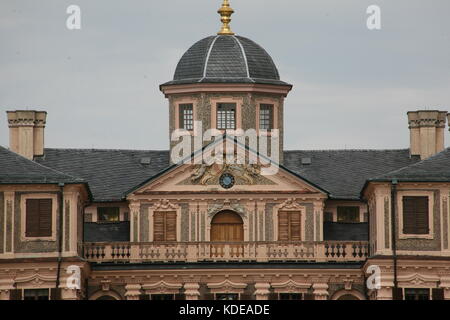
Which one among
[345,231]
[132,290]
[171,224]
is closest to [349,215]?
[345,231]

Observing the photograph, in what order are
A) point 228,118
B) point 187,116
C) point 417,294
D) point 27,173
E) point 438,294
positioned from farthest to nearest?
point 187,116
point 228,118
point 27,173
point 417,294
point 438,294

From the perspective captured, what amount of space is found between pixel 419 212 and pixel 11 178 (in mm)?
20043

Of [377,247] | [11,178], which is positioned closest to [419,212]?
[377,247]

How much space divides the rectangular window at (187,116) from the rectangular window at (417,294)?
1736cm

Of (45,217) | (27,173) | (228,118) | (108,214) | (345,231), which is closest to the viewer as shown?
(45,217)

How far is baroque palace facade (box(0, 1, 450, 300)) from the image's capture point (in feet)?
394

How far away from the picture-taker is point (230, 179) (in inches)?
4983

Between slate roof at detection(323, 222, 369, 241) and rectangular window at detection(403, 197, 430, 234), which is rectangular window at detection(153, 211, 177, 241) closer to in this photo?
slate roof at detection(323, 222, 369, 241)

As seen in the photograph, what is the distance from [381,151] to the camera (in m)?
134

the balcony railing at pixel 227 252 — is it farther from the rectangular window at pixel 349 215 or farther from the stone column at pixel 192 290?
the rectangular window at pixel 349 215

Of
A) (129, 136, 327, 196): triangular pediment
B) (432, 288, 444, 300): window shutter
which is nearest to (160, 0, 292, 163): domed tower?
(129, 136, 327, 196): triangular pediment

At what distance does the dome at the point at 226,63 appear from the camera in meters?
131

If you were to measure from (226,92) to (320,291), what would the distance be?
42.9 feet

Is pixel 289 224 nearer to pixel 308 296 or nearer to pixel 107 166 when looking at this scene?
pixel 308 296
